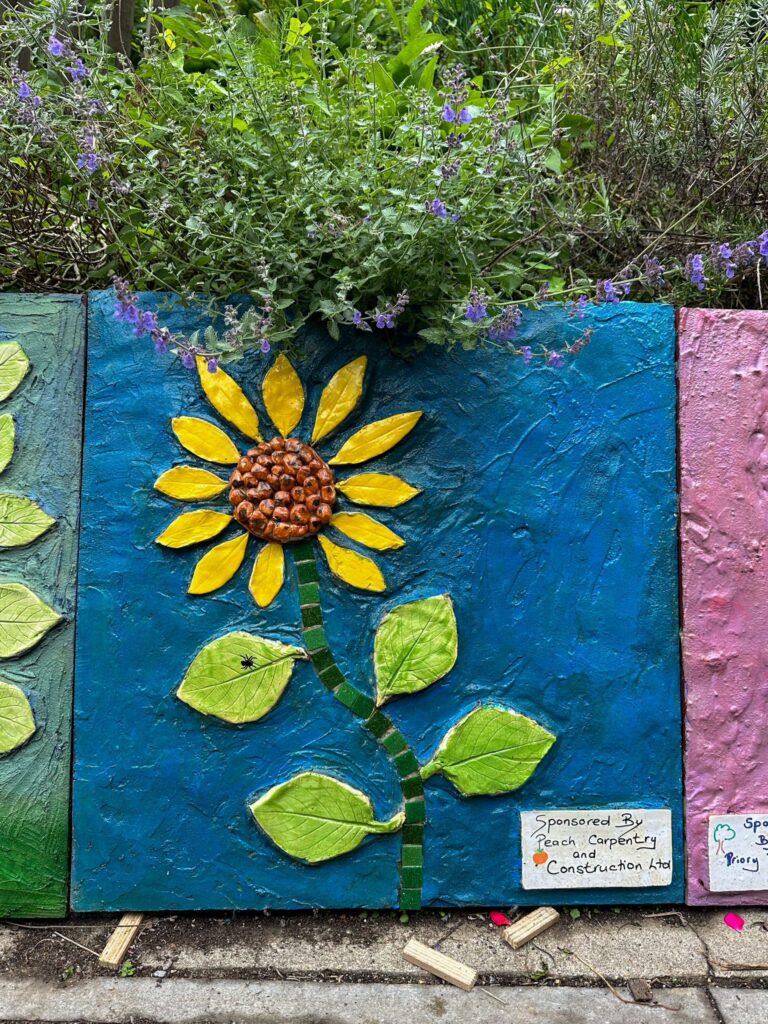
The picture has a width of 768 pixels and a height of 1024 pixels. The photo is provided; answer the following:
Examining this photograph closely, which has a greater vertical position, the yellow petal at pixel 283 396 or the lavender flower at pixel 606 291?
the lavender flower at pixel 606 291

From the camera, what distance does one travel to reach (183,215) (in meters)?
1.76

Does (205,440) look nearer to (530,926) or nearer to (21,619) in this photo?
(21,619)

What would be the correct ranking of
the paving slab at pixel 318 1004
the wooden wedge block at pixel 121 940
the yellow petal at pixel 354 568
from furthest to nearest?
the yellow petal at pixel 354 568 < the wooden wedge block at pixel 121 940 < the paving slab at pixel 318 1004

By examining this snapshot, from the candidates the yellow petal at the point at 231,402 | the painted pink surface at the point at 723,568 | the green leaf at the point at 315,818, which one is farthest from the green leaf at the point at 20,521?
the painted pink surface at the point at 723,568

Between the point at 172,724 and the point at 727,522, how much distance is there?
1.38 metres

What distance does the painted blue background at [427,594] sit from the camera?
1744 millimetres

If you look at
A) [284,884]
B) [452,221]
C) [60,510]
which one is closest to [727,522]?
[452,221]

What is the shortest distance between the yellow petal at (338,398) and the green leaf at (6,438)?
70cm

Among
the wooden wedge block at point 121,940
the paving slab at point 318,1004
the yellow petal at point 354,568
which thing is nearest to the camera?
the paving slab at point 318,1004

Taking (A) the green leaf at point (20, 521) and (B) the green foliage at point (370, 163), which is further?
(A) the green leaf at point (20, 521)

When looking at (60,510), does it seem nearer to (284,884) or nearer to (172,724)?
(172,724)

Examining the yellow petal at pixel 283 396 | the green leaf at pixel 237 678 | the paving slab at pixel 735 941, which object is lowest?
the paving slab at pixel 735 941

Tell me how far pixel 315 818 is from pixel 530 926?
1.78 ft

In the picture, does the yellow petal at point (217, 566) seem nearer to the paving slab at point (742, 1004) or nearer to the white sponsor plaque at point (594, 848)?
the white sponsor plaque at point (594, 848)
